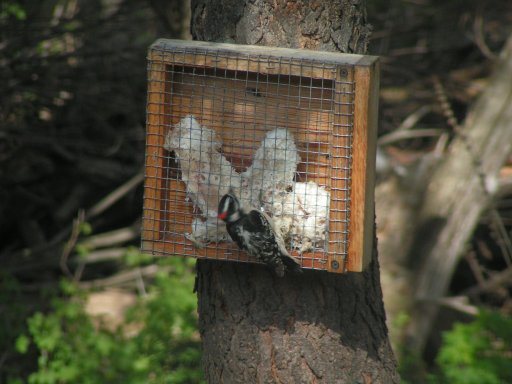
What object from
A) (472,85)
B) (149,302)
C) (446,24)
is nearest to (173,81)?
(149,302)

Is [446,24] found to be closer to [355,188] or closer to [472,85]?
[472,85]

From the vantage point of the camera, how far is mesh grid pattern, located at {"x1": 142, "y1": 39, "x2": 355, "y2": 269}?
2787 mm

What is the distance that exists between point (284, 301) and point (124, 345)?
97.8 inches

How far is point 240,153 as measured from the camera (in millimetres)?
2928

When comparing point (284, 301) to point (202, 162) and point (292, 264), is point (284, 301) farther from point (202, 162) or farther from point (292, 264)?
point (202, 162)

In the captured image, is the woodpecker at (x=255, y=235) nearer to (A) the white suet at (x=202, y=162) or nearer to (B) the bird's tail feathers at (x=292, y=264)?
(B) the bird's tail feathers at (x=292, y=264)

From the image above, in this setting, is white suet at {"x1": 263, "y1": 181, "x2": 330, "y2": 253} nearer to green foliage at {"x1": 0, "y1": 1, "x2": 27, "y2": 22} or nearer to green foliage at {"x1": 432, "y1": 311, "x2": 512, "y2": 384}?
green foliage at {"x1": 432, "y1": 311, "x2": 512, "y2": 384}

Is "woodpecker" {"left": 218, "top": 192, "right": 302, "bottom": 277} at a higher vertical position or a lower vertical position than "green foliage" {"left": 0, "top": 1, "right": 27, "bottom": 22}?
lower

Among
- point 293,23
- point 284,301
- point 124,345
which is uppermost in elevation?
point 293,23

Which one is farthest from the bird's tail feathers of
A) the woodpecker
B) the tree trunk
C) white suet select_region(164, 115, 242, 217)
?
white suet select_region(164, 115, 242, 217)

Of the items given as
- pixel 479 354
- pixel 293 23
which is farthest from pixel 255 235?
pixel 479 354

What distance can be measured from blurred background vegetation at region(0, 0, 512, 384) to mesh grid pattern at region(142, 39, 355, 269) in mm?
1854

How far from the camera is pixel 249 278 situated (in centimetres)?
304

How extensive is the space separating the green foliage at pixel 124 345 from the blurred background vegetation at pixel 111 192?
0.01 m
